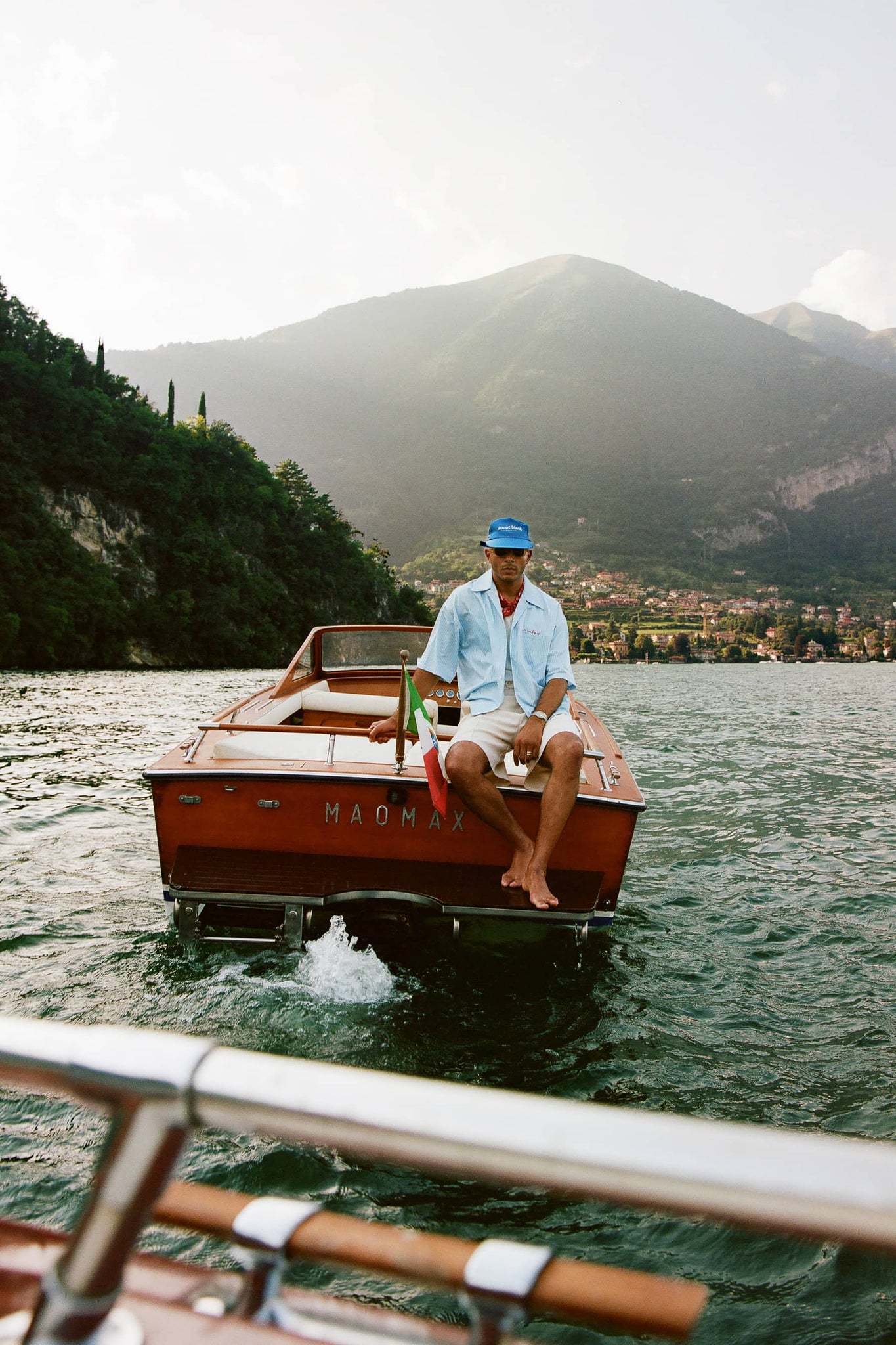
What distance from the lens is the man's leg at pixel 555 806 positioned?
462 cm

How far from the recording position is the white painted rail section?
0.78 metres

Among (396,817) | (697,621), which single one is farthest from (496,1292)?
(697,621)

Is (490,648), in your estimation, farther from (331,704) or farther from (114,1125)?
(114,1125)

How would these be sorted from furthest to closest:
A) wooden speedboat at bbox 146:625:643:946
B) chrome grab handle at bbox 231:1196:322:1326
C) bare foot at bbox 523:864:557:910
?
wooden speedboat at bbox 146:625:643:946 < bare foot at bbox 523:864:557:910 < chrome grab handle at bbox 231:1196:322:1326

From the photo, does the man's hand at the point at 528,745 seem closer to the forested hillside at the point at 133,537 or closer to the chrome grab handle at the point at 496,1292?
the chrome grab handle at the point at 496,1292

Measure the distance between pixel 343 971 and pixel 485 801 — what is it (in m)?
1.20

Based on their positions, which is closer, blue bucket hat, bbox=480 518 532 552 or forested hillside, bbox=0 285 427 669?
blue bucket hat, bbox=480 518 532 552

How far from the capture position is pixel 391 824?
4.88m

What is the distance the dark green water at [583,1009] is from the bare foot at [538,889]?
607mm

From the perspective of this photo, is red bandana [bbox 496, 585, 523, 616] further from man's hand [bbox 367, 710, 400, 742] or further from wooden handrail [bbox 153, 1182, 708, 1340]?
wooden handrail [bbox 153, 1182, 708, 1340]

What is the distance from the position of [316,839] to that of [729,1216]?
4249 mm

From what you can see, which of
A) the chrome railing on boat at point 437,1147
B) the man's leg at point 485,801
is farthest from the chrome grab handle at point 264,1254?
the man's leg at point 485,801

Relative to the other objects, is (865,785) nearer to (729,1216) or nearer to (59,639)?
(729,1216)

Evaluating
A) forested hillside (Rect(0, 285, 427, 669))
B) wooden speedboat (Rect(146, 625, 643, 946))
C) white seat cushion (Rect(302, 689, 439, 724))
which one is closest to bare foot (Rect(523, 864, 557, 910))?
wooden speedboat (Rect(146, 625, 643, 946))
